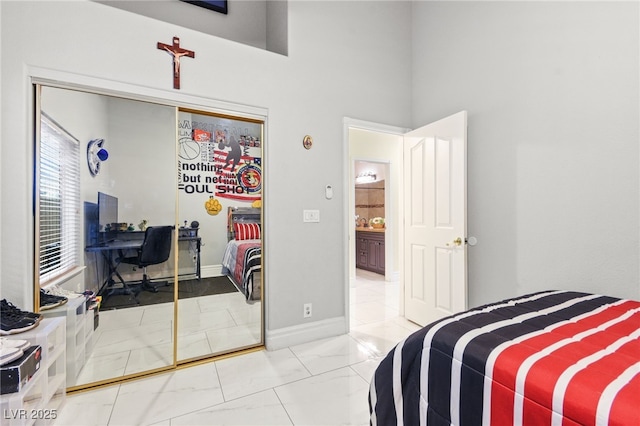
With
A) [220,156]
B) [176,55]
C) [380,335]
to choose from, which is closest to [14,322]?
[220,156]

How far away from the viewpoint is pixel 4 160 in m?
1.74

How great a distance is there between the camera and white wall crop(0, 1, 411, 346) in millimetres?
1770

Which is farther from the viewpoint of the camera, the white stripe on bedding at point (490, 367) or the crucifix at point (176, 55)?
the crucifix at point (176, 55)

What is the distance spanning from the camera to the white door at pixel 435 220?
104 inches

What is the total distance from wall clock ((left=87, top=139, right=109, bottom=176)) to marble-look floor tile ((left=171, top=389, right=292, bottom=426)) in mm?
1706

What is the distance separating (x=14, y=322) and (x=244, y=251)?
1435mm

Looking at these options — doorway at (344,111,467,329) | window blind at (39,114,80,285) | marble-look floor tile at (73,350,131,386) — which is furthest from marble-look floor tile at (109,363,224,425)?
doorway at (344,111,467,329)

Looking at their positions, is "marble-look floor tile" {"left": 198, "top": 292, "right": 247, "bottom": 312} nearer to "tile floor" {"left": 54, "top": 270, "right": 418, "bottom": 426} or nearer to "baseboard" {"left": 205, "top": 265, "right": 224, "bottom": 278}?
"baseboard" {"left": 205, "top": 265, "right": 224, "bottom": 278}

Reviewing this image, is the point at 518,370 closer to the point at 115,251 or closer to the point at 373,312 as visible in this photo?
the point at 115,251

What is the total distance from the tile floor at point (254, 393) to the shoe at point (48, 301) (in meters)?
0.62

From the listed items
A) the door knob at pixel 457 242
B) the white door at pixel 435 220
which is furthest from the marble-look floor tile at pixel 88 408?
the door knob at pixel 457 242

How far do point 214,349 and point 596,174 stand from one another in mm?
3111

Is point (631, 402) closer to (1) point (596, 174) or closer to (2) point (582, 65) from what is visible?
(1) point (596, 174)

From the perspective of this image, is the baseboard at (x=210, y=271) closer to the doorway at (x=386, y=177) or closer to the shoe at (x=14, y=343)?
the shoe at (x=14, y=343)
